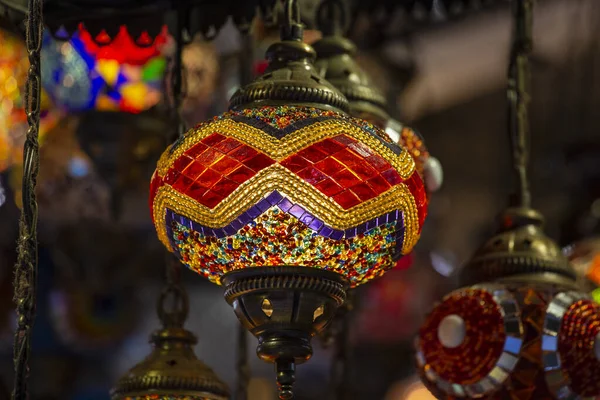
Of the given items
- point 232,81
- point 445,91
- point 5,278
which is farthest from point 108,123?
point 445,91

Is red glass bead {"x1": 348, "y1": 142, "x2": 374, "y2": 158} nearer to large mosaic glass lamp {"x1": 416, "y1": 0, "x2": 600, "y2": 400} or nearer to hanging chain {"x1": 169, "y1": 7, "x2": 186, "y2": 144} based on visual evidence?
large mosaic glass lamp {"x1": 416, "y1": 0, "x2": 600, "y2": 400}

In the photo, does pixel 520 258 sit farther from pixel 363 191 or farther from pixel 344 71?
pixel 363 191

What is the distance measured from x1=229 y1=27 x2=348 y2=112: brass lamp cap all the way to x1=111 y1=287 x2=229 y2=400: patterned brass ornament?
20.8 inches

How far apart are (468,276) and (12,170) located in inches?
87.4

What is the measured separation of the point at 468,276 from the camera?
88.2 inches

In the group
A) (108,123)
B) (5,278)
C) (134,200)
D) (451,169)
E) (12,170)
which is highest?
(451,169)

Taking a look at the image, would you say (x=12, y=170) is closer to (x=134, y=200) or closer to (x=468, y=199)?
(x=134, y=200)

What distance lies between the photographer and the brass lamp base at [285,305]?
162cm

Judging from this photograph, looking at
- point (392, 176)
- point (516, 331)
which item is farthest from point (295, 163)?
point (516, 331)

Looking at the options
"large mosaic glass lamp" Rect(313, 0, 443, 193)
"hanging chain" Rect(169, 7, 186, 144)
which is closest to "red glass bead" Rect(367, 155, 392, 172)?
"large mosaic glass lamp" Rect(313, 0, 443, 193)

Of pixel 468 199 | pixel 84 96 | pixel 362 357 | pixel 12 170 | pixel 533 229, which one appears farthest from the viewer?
pixel 468 199

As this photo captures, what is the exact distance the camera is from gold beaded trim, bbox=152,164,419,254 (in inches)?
61.1

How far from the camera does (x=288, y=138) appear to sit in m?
1.59

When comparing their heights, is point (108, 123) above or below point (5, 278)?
→ below
